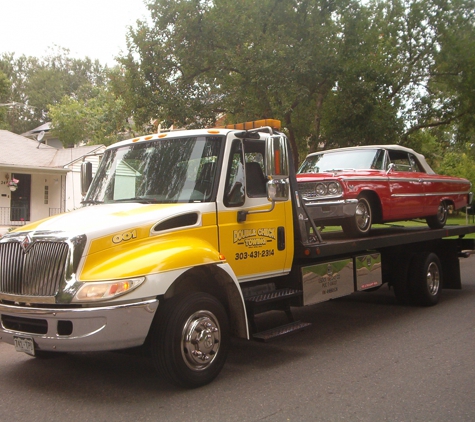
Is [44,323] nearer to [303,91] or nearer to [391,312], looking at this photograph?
[391,312]

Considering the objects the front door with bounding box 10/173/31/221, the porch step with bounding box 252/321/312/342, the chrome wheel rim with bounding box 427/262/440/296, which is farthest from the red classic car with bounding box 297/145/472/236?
the front door with bounding box 10/173/31/221

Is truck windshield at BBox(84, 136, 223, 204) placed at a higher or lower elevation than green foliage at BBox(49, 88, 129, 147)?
lower

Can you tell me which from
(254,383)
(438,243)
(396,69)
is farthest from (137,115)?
(254,383)

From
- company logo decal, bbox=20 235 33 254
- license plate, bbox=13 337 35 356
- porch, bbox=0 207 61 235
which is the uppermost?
porch, bbox=0 207 61 235

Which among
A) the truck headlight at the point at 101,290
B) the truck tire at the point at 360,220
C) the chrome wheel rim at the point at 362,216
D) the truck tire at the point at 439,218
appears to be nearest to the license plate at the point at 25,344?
the truck headlight at the point at 101,290

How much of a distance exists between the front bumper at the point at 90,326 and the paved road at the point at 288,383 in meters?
0.56

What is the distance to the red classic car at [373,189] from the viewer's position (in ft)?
27.4

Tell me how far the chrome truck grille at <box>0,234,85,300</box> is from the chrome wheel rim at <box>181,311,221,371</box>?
3.92 feet

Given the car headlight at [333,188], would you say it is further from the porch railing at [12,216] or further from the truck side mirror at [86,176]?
the porch railing at [12,216]

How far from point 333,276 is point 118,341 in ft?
11.4

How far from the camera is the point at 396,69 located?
19.6 meters

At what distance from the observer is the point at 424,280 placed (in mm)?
9367

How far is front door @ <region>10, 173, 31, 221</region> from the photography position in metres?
25.0

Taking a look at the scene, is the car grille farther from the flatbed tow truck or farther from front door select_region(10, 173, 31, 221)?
front door select_region(10, 173, 31, 221)
